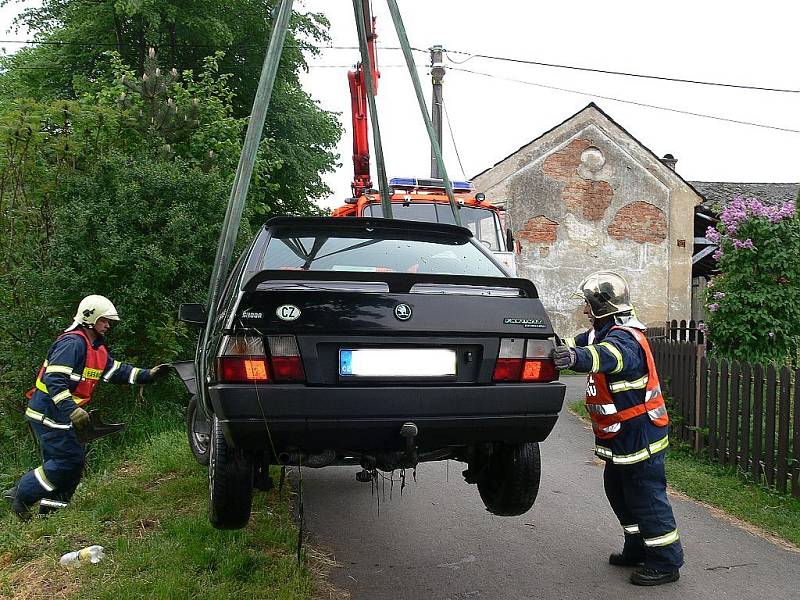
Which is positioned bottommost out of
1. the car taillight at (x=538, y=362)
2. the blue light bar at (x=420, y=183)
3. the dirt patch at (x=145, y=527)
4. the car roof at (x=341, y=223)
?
the dirt patch at (x=145, y=527)

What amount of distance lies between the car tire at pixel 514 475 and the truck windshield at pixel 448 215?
6.45 meters

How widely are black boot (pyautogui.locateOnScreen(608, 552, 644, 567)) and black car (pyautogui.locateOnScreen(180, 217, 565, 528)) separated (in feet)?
5.50

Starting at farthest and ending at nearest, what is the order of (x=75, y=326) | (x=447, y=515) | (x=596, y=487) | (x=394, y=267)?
(x=596, y=487) → (x=75, y=326) → (x=447, y=515) → (x=394, y=267)

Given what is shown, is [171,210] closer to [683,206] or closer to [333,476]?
[333,476]

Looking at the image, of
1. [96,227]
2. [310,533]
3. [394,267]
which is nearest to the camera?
[394,267]

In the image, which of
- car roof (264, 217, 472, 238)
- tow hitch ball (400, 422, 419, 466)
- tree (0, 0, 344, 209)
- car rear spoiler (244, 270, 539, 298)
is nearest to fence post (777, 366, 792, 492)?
car rear spoiler (244, 270, 539, 298)

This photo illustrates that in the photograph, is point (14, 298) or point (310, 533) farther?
point (14, 298)

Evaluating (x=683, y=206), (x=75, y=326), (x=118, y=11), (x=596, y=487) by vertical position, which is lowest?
(x=596, y=487)

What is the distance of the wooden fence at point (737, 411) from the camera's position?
6.11 m

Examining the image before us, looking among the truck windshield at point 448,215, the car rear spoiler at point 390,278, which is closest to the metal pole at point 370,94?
the car rear spoiler at point 390,278

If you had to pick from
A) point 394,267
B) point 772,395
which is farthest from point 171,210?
point 772,395

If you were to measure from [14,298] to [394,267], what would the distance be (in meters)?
6.66

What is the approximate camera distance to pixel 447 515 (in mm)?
5434

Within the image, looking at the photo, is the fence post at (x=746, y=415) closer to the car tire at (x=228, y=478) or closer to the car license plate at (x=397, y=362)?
the car license plate at (x=397, y=362)
